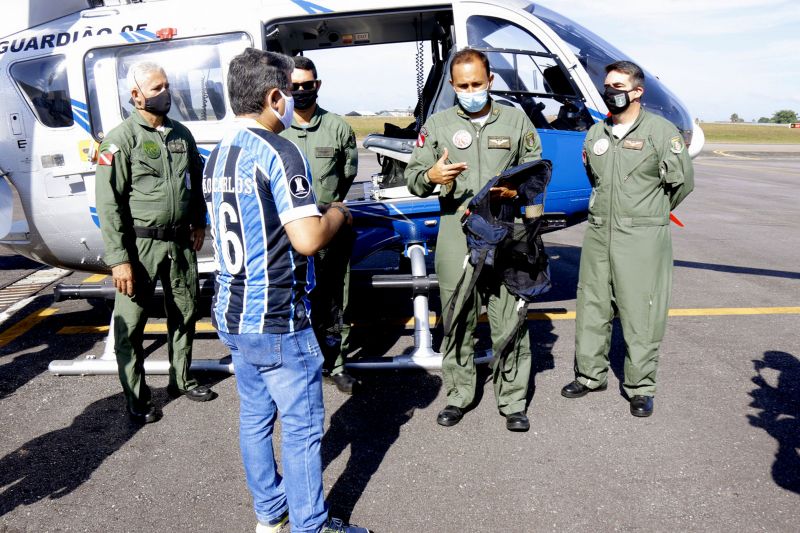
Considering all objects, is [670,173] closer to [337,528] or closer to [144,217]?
[337,528]

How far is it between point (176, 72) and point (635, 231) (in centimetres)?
343

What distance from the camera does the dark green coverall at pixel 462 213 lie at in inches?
136

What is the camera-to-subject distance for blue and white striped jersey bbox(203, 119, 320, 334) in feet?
7.14

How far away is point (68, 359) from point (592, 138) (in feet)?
13.2

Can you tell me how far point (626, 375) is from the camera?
3883 mm

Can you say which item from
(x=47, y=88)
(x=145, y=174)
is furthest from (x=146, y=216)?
(x=47, y=88)

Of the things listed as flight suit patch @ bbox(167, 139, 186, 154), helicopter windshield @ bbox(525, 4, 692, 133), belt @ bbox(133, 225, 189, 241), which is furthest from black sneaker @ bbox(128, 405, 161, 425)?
helicopter windshield @ bbox(525, 4, 692, 133)

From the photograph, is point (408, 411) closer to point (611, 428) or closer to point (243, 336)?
point (611, 428)

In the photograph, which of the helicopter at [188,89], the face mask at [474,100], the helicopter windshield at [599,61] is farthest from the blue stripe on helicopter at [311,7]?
the face mask at [474,100]

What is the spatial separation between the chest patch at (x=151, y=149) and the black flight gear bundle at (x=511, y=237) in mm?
1753

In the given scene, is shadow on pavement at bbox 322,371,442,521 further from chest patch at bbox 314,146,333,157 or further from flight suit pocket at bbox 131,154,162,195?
flight suit pocket at bbox 131,154,162,195

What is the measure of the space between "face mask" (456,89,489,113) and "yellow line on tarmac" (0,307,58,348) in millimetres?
4160

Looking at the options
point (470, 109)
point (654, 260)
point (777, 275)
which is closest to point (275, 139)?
point (470, 109)

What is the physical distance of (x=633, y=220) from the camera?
3.72 m
